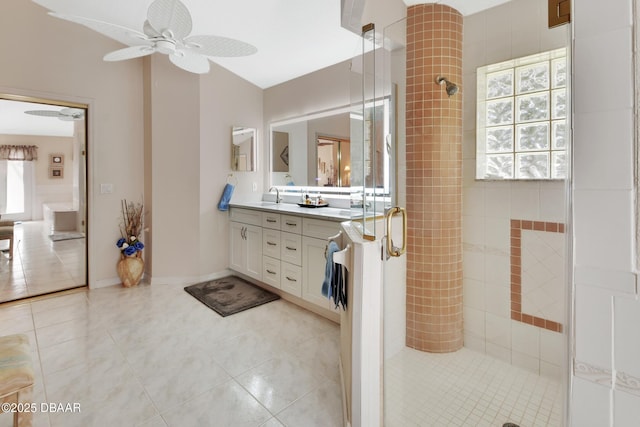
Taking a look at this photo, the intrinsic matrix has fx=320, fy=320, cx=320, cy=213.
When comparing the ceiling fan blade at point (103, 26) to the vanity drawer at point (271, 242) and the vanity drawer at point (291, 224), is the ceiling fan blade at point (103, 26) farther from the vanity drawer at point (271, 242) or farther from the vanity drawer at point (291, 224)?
the vanity drawer at point (271, 242)

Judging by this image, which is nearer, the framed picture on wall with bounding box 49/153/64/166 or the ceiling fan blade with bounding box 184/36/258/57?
the ceiling fan blade with bounding box 184/36/258/57

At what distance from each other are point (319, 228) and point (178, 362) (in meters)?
1.44

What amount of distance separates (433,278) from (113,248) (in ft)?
11.7

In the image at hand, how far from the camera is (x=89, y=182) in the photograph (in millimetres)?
3527

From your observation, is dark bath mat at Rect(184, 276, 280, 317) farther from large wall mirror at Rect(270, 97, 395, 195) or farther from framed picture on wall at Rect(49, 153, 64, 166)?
framed picture on wall at Rect(49, 153, 64, 166)

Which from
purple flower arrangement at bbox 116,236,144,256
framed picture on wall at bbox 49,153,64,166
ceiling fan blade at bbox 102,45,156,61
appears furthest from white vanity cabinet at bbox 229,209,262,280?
framed picture on wall at bbox 49,153,64,166

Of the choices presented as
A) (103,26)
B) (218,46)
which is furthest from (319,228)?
(103,26)

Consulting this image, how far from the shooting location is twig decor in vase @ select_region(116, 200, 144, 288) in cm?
363

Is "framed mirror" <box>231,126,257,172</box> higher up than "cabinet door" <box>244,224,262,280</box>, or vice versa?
"framed mirror" <box>231,126,257,172</box>

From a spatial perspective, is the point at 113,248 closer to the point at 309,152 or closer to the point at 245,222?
the point at 245,222

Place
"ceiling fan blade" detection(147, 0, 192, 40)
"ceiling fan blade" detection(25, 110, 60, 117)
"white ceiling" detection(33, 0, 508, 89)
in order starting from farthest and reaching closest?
"ceiling fan blade" detection(25, 110, 60, 117), "white ceiling" detection(33, 0, 508, 89), "ceiling fan blade" detection(147, 0, 192, 40)

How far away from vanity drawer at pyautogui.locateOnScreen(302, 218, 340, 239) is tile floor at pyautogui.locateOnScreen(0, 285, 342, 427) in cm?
77

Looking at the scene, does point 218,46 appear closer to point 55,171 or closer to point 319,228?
point 319,228

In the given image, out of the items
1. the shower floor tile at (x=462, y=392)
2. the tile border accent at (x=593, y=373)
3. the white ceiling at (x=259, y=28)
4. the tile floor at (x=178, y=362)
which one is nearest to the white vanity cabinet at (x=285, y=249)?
the tile floor at (x=178, y=362)
